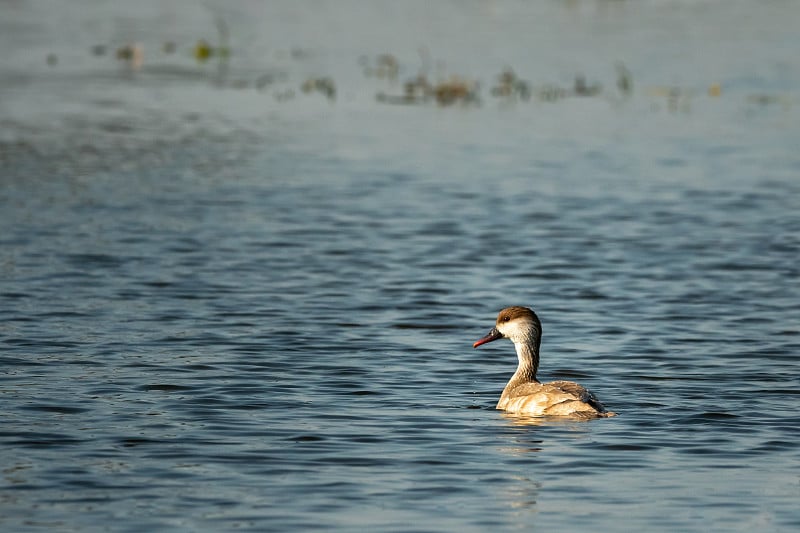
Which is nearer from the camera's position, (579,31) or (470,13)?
(579,31)

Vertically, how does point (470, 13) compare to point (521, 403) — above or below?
above

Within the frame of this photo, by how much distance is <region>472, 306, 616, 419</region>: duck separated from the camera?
13.5 m

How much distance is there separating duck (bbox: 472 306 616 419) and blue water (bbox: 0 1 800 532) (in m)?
0.17

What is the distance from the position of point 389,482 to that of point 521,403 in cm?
256

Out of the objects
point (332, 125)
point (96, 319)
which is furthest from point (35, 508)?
point (332, 125)

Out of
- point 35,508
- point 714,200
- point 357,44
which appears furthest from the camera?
point 357,44

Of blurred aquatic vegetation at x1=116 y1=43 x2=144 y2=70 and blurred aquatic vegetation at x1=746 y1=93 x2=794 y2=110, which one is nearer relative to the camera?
blurred aquatic vegetation at x1=746 y1=93 x2=794 y2=110

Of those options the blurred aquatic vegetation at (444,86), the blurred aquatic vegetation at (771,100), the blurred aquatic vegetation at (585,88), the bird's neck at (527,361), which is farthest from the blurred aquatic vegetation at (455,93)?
the bird's neck at (527,361)

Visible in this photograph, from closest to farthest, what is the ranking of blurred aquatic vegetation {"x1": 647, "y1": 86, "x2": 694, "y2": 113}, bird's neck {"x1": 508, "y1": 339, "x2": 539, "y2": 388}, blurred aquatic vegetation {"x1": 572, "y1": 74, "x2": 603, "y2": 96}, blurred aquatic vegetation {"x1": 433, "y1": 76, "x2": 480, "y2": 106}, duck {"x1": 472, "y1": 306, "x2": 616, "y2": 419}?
duck {"x1": 472, "y1": 306, "x2": 616, "y2": 419}, bird's neck {"x1": 508, "y1": 339, "x2": 539, "y2": 388}, blurred aquatic vegetation {"x1": 647, "y1": 86, "x2": 694, "y2": 113}, blurred aquatic vegetation {"x1": 433, "y1": 76, "x2": 480, "y2": 106}, blurred aquatic vegetation {"x1": 572, "y1": 74, "x2": 603, "y2": 96}

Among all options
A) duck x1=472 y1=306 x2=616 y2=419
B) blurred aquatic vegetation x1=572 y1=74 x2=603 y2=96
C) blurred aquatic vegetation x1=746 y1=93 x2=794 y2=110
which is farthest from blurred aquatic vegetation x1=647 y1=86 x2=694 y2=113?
duck x1=472 y1=306 x2=616 y2=419

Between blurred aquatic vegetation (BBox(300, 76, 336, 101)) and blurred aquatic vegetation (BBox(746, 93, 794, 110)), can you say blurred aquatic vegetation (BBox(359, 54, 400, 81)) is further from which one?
blurred aquatic vegetation (BBox(746, 93, 794, 110))

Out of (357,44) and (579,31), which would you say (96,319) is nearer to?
(357,44)

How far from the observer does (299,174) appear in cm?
2958

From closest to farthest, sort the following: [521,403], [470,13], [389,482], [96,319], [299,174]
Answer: [389,482], [521,403], [96,319], [299,174], [470,13]
